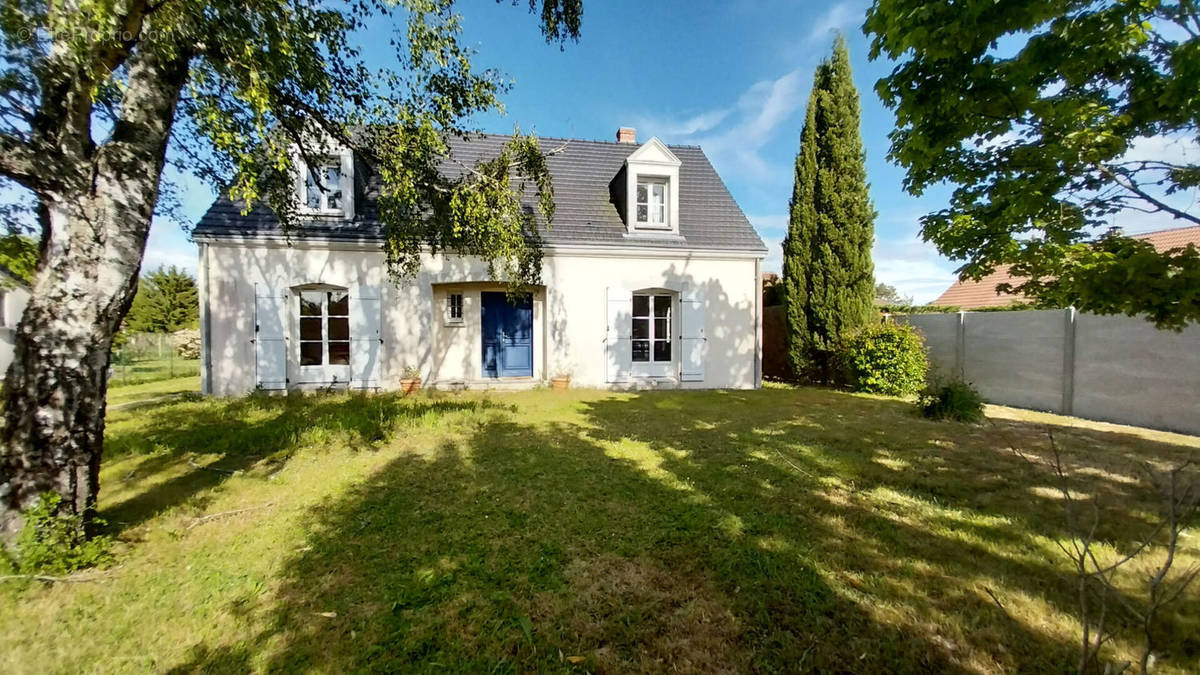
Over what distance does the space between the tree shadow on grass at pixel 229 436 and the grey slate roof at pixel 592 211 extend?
11.0ft

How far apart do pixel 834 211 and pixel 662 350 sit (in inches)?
195

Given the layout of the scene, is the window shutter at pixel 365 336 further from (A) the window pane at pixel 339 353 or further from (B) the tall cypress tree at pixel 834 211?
(B) the tall cypress tree at pixel 834 211

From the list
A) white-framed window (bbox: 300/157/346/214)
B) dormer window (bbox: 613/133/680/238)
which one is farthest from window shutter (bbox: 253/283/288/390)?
dormer window (bbox: 613/133/680/238)

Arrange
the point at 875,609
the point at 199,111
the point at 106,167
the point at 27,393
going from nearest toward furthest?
1. the point at 875,609
2. the point at 27,393
3. the point at 106,167
4. the point at 199,111

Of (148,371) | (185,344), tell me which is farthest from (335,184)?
(185,344)

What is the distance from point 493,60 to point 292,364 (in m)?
7.40

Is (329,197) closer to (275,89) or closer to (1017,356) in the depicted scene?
(275,89)

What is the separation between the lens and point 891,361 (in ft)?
30.3

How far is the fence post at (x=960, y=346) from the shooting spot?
9.00 meters

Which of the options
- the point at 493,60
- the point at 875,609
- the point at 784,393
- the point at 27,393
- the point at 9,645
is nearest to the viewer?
the point at 9,645

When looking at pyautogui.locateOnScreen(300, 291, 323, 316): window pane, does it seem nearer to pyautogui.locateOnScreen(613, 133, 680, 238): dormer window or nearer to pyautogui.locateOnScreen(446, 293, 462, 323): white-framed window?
pyautogui.locateOnScreen(446, 293, 462, 323): white-framed window

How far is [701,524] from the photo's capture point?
3355 millimetres

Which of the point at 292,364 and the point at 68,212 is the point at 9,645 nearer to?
the point at 68,212

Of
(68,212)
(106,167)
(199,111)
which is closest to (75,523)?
(68,212)
